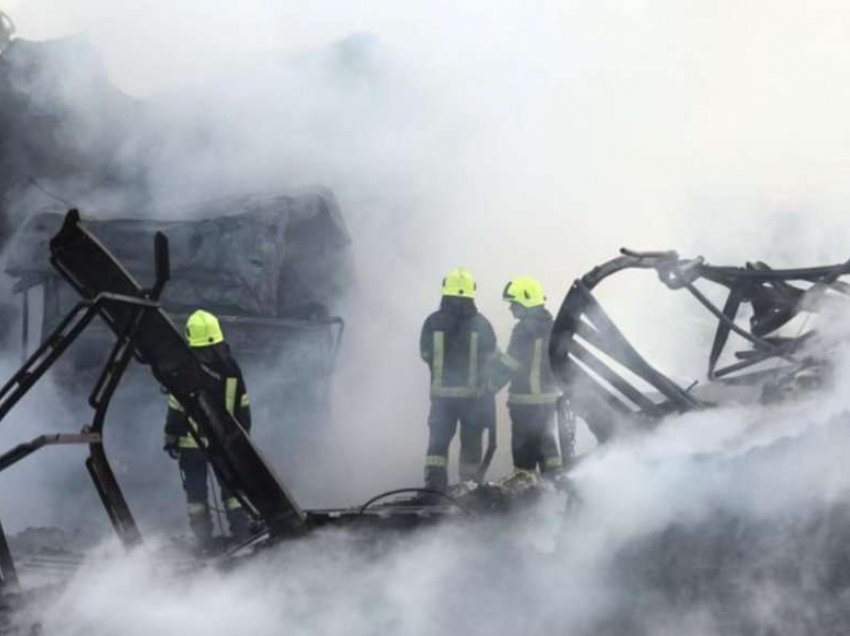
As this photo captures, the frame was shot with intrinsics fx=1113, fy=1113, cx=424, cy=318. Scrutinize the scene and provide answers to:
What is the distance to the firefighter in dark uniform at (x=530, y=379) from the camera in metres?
8.06

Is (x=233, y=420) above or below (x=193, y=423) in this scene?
above

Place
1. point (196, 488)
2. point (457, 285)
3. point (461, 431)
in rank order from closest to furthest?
point (196, 488) < point (457, 285) < point (461, 431)

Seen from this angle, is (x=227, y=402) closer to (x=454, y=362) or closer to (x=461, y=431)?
(x=454, y=362)

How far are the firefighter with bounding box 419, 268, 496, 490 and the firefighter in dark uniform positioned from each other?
241 mm

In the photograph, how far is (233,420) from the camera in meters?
5.23

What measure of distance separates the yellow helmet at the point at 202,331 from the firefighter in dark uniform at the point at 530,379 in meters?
2.09

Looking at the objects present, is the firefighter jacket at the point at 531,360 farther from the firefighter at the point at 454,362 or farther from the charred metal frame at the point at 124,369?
the charred metal frame at the point at 124,369

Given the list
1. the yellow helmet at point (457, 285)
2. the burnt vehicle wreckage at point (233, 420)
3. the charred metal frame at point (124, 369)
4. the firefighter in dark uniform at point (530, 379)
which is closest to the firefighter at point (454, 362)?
the yellow helmet at point (457, 285)

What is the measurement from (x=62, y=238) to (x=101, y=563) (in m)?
1.54

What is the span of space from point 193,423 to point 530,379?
7.93 feet

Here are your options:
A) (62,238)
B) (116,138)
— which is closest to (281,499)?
(62,238)

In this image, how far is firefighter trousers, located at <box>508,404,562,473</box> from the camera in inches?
320

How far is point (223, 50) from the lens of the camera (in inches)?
596

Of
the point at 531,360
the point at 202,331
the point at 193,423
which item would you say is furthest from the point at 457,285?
the point at 193,423
